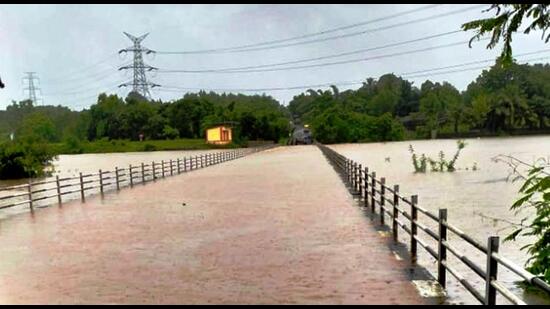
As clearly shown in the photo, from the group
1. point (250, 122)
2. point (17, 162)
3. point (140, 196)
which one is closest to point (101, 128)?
point (250, 122)

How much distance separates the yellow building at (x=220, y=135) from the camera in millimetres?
99750

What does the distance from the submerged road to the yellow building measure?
269 feet

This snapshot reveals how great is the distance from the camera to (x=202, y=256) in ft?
31.4

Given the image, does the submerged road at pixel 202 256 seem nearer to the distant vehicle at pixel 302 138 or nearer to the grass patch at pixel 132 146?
the grass patch at pixel 132 146

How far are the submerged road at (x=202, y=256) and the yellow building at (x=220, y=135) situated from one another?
82.1m

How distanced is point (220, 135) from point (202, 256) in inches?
3573

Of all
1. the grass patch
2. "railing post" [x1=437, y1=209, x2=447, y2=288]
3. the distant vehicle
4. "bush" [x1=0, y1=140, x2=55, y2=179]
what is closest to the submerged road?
"railing post" [x1=437, y1=209, x2=447, y2=288]

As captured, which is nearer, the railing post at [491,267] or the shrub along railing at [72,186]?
the railing post at [491,267]

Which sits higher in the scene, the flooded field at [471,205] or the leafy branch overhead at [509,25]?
the leafy branch overhead at [509,25]

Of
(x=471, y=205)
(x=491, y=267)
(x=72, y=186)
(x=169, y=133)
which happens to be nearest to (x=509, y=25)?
(x=491, y=267)

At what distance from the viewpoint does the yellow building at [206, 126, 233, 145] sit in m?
99.8

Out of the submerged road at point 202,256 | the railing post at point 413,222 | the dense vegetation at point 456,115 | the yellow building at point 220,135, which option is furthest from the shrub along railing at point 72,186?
the dense vegetation at point 456,115

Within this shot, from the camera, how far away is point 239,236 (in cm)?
1150

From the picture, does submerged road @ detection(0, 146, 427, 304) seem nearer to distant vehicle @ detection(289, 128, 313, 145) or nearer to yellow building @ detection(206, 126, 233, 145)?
yellow building @ detection(206, 126, 233, 145)
